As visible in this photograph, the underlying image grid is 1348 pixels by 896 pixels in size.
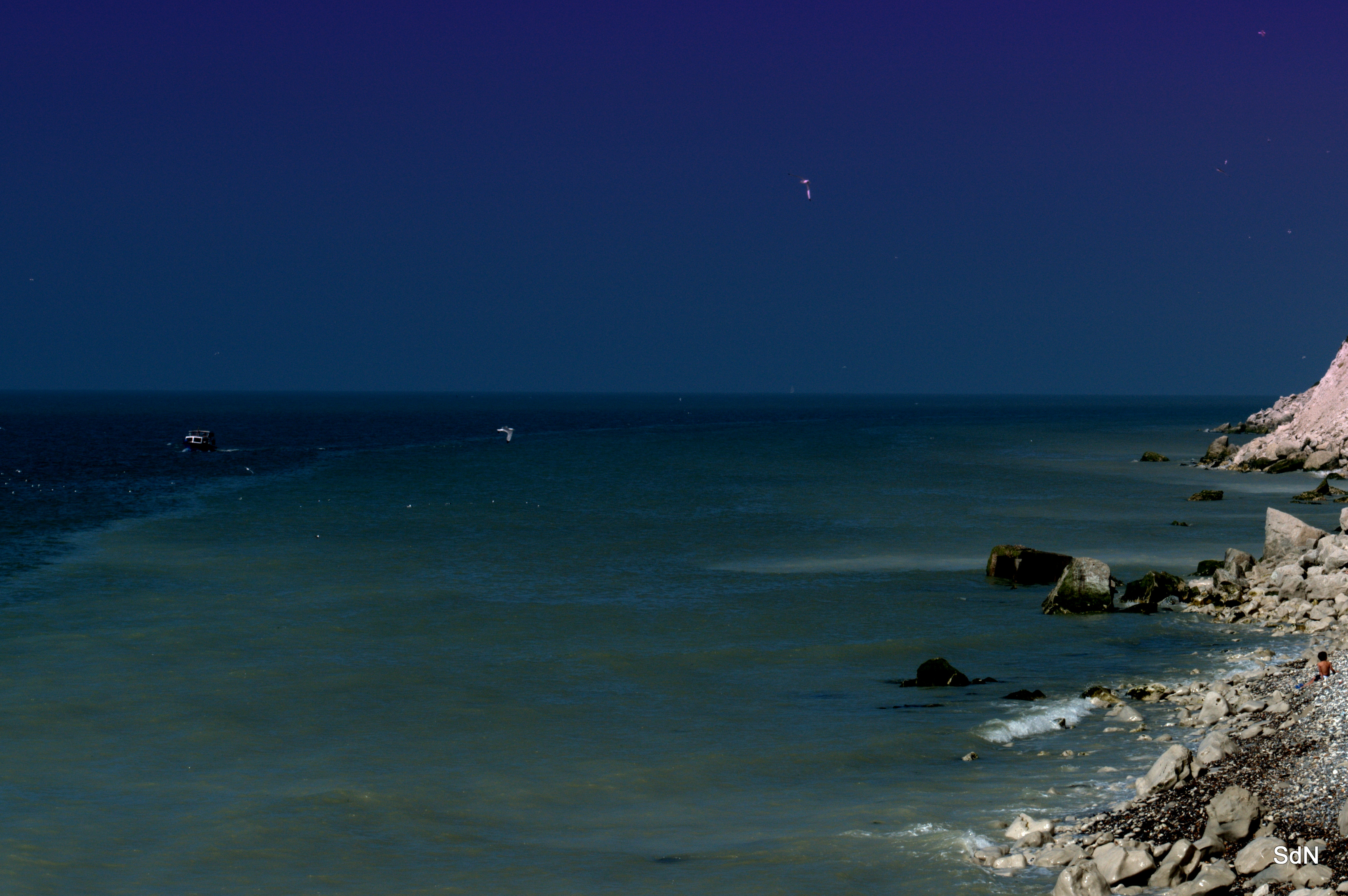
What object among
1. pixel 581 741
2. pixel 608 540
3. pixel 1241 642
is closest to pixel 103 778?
pixel 581 741

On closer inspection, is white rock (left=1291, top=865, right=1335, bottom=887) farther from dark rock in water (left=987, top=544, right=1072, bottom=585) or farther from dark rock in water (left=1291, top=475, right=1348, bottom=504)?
dark rock in water (left=1291, top=475, right=1348, bottom=504)

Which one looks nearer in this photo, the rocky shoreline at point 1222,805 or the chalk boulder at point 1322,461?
the rocky shoreline at point 1222,805

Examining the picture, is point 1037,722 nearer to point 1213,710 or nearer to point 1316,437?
point 1213,710

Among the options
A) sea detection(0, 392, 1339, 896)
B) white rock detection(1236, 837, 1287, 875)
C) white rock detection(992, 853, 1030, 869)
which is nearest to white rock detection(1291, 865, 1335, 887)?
white rock detection(1236, 837, 1287, 875)

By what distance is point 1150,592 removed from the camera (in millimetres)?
34062

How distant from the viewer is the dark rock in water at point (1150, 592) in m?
33.6

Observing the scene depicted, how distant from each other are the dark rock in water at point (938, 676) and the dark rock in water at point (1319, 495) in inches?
1661

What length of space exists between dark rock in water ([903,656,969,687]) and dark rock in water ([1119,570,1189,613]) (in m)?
9.46

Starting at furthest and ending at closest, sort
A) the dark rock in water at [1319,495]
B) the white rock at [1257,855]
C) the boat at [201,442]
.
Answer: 1. the boat at [201,442]
2. the dark rock in water at [1319,495]
3. the white rock at [1257,855]

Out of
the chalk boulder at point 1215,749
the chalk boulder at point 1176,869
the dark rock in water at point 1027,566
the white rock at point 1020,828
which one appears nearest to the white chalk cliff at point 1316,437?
the dark rock in water at point 1027,566

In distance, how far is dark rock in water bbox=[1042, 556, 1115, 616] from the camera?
3384cm

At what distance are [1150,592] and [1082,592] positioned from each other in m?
1.96

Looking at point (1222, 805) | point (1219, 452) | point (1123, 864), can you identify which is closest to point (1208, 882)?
point (1123, 864)

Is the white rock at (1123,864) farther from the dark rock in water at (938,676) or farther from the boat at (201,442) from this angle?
the boat at (201,442)
